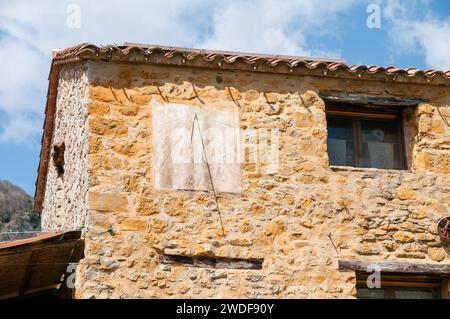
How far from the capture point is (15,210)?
111ft

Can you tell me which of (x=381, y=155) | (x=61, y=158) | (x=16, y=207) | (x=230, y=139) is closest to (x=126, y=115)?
(x=230, y=139)

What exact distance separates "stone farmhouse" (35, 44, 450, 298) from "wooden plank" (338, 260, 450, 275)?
2cm

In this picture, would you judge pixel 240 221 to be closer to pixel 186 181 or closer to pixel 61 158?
pixel 186 181

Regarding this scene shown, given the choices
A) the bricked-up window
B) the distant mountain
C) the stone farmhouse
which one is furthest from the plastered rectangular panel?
the distant mountain

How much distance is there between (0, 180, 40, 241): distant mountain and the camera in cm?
2911

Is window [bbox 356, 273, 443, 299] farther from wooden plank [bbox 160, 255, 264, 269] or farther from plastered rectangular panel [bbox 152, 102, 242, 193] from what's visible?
plastered rectangular panel [bbox 152, 102, 242, 193]

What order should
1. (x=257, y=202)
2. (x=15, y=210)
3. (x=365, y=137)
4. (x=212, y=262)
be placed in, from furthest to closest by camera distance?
(x=15, y=210)
(x=365, y=137)
(x=257, y=202)
(x=212, y=262)

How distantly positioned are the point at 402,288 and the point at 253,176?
7.52 ft

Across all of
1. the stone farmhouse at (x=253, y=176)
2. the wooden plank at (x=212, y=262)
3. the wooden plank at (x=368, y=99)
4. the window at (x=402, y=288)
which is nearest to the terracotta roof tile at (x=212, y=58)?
the stone farmhouse at (x=253, y=176)

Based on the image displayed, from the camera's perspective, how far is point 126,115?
10.2 meters

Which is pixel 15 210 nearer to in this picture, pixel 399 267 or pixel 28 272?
pixel 28 272

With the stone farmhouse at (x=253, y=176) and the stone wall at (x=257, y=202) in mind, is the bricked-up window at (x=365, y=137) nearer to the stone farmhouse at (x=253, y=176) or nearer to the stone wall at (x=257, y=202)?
the stone farmhouse at (x=253, y=176)

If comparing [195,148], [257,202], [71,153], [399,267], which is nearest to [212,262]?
[257,202]
